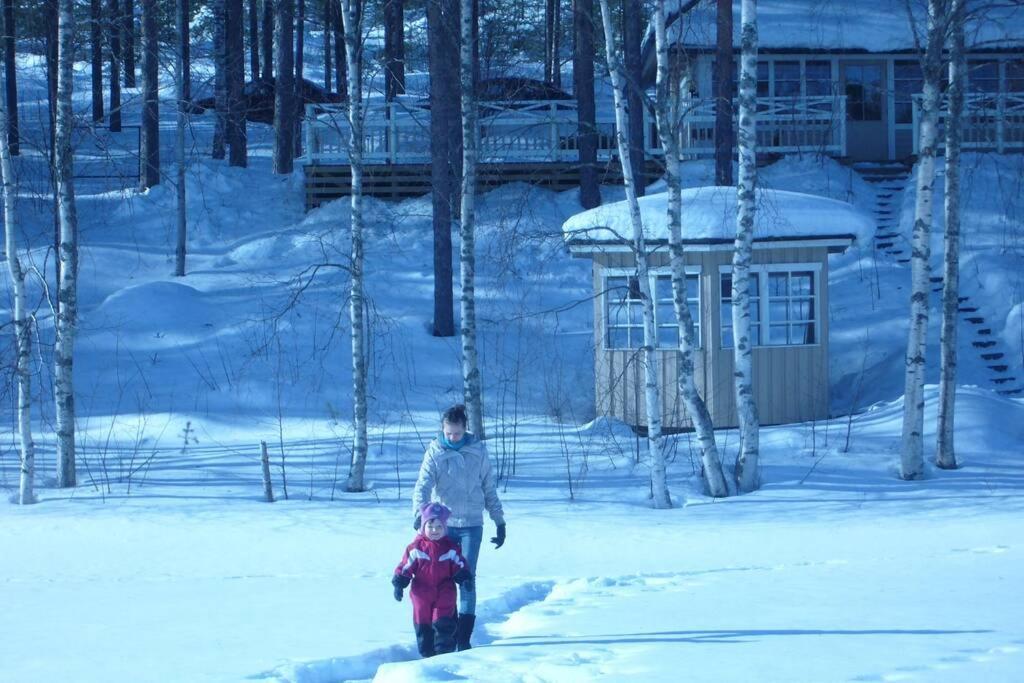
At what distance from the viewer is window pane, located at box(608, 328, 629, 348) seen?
15.2 meters

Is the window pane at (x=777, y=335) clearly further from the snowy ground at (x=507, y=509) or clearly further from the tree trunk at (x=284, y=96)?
the tree trunk at (x=284, y=96)

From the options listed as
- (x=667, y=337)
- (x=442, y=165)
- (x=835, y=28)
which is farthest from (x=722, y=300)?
(x=835, y=28)

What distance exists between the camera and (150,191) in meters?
27.3

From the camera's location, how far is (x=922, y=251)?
11.6 meters

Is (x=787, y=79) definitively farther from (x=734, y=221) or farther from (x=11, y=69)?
(x=11, y=69)

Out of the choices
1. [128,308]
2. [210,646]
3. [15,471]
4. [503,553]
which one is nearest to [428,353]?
[128,308]

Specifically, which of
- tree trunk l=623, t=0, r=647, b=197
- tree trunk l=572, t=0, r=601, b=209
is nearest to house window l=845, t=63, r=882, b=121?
tree trunk l=623, t=0, r=647, b=197

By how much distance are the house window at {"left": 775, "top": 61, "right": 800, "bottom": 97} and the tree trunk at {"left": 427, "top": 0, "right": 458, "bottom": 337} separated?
10.1m

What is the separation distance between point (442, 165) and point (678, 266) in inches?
307

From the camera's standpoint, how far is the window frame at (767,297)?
14812 millimetres

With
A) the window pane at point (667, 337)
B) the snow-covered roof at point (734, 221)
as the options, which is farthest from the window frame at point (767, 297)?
the window pane at point (667, 337)

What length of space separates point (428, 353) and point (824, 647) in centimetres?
1390

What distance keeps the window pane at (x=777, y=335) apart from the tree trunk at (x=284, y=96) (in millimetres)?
14924

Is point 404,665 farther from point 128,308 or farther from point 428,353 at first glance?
point 128,308
